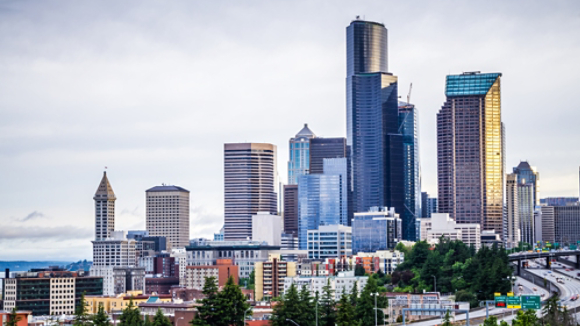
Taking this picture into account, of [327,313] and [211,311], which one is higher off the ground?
[211,311]

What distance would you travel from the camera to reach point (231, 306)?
158 metres

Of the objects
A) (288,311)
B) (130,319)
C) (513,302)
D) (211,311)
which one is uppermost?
(211,311)

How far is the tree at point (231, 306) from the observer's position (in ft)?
515

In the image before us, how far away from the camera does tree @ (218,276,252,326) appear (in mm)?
156875

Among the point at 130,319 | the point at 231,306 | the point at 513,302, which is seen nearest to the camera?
the point at 231,306

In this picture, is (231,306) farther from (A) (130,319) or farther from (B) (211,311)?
(A) (130,319)

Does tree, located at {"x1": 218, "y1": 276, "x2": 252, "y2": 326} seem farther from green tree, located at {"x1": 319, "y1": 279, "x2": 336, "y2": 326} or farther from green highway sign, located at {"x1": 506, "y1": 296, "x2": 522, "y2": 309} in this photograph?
green highway sign, located at {"x1": 506, "y1": 296, "x2": 522, "y2": 309}

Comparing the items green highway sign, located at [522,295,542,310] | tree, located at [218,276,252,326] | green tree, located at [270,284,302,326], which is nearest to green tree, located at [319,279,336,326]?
green tree, located at [270,284,302,326]

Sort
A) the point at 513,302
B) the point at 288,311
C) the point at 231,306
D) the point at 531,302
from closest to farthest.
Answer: the point at 231,306 < the point at 531,302 < the point at 288,311 < the point at 513,302

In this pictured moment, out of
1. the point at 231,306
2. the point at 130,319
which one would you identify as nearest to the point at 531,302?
the point at 231,306

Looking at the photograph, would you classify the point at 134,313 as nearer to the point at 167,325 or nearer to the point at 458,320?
the point at 167,325

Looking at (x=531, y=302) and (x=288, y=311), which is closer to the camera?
(x=531, y=302)

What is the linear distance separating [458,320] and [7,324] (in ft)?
258

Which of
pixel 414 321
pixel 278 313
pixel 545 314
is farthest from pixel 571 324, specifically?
pixel 278 313
